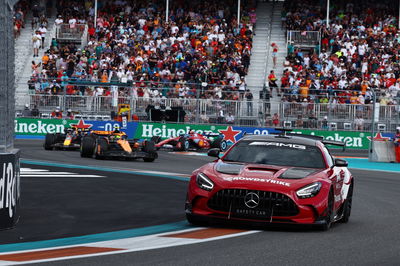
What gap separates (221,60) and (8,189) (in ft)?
95.0

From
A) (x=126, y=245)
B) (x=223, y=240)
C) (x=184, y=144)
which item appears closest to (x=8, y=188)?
(x=126, y=245)

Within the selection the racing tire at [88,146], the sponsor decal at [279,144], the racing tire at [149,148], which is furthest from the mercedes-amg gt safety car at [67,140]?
the sponsor decal at [279,144]

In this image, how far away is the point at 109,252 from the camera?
7.84 meters

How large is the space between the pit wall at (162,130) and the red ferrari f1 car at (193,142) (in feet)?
7.27

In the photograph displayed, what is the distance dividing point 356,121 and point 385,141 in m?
3.21

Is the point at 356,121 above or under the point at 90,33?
under

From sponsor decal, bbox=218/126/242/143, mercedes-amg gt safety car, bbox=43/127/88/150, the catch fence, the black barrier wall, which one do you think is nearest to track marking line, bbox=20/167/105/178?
the black barrier wall

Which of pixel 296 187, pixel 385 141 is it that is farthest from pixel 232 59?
pixel 296 187

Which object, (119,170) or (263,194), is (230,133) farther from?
(263,194)

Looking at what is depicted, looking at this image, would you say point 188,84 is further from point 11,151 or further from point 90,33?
point 11,151

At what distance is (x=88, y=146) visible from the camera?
78.0ft

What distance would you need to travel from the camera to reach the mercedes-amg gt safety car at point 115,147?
78.4ft

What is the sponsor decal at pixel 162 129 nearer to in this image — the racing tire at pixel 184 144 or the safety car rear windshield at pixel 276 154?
the racing tire at pixel 184 144

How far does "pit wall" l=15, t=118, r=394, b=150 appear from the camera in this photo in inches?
1271
